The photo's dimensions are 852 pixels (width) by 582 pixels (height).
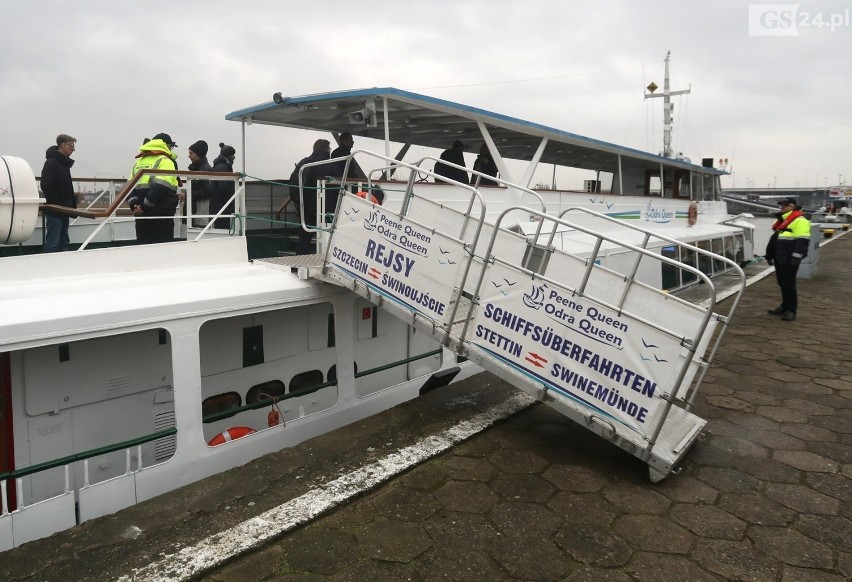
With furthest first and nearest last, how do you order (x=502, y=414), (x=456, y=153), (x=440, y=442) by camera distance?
(x=456, y=153) → (x=502, y=414) → (x=440, y=442)

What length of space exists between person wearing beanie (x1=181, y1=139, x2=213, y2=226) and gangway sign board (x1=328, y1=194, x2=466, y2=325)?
334cm

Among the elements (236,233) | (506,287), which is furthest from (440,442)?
(236,233)

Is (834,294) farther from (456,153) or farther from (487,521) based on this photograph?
(487,521)

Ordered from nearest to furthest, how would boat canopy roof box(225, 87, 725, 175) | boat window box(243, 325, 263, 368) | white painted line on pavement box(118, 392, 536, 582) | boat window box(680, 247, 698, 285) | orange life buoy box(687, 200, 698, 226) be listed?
1. white painted line on pavement box(118, 392, 536, 582)
2. boat window box(243, 325, 263, 368)
3. boat canopy roof box(225, 87, 725, 175)
4. boat window box(680, 247, 698, 285)
5. orange life buoy box(687, 200, 698, 226)

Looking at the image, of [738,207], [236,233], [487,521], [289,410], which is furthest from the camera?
[738,207]

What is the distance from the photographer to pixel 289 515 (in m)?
3.20

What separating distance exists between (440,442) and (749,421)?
2.81m

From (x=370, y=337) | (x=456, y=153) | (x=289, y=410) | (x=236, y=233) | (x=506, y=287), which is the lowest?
(x=289, y=410)

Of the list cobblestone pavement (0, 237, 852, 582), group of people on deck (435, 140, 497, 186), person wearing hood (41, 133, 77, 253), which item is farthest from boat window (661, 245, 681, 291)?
person wearing hood (41, 133, 77, 253)

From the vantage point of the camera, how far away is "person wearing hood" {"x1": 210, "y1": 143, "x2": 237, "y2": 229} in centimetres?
781

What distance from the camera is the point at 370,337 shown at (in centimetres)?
624

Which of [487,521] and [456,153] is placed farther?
[456,153]

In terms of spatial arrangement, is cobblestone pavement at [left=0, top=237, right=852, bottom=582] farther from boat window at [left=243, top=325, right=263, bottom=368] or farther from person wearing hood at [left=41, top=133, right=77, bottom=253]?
person wearing hood at [left=41, top=133, right=77, bottom=253]

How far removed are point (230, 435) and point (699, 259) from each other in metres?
12.3
